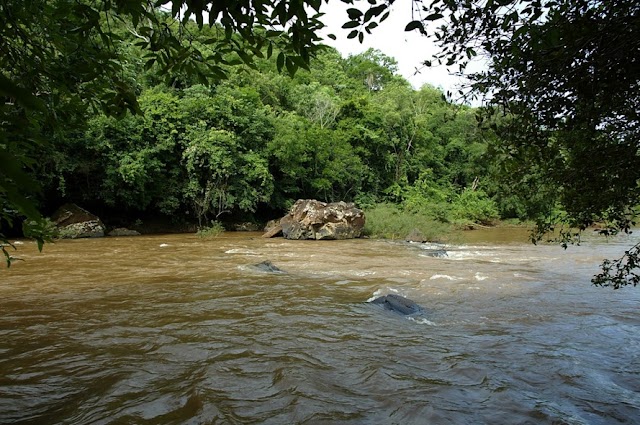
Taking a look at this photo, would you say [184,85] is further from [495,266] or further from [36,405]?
[36,405]

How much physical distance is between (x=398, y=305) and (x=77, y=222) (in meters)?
16.8

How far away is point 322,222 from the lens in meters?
18.9

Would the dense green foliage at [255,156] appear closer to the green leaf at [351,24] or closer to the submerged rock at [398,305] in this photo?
the submerged rock at [398,305]

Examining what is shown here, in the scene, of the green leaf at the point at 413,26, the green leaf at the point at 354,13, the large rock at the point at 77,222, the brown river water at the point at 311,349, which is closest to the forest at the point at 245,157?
the large rock at the point at 77,222

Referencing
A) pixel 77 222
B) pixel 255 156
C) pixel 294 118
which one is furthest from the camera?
pixel 294 118

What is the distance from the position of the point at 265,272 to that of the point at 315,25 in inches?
305

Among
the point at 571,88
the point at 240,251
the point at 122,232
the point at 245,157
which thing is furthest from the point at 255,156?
the point at 571,88

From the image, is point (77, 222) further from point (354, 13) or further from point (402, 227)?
point (354, 13)

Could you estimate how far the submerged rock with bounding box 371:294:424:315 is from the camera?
6199 millimetres

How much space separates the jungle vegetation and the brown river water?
109 cm

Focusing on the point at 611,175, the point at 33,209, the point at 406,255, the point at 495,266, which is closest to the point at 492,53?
the point at 611,175

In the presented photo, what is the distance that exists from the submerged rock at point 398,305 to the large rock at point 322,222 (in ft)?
40.0

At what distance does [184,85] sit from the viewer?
24.6m

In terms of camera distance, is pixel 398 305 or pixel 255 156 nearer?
pixel 398 305
